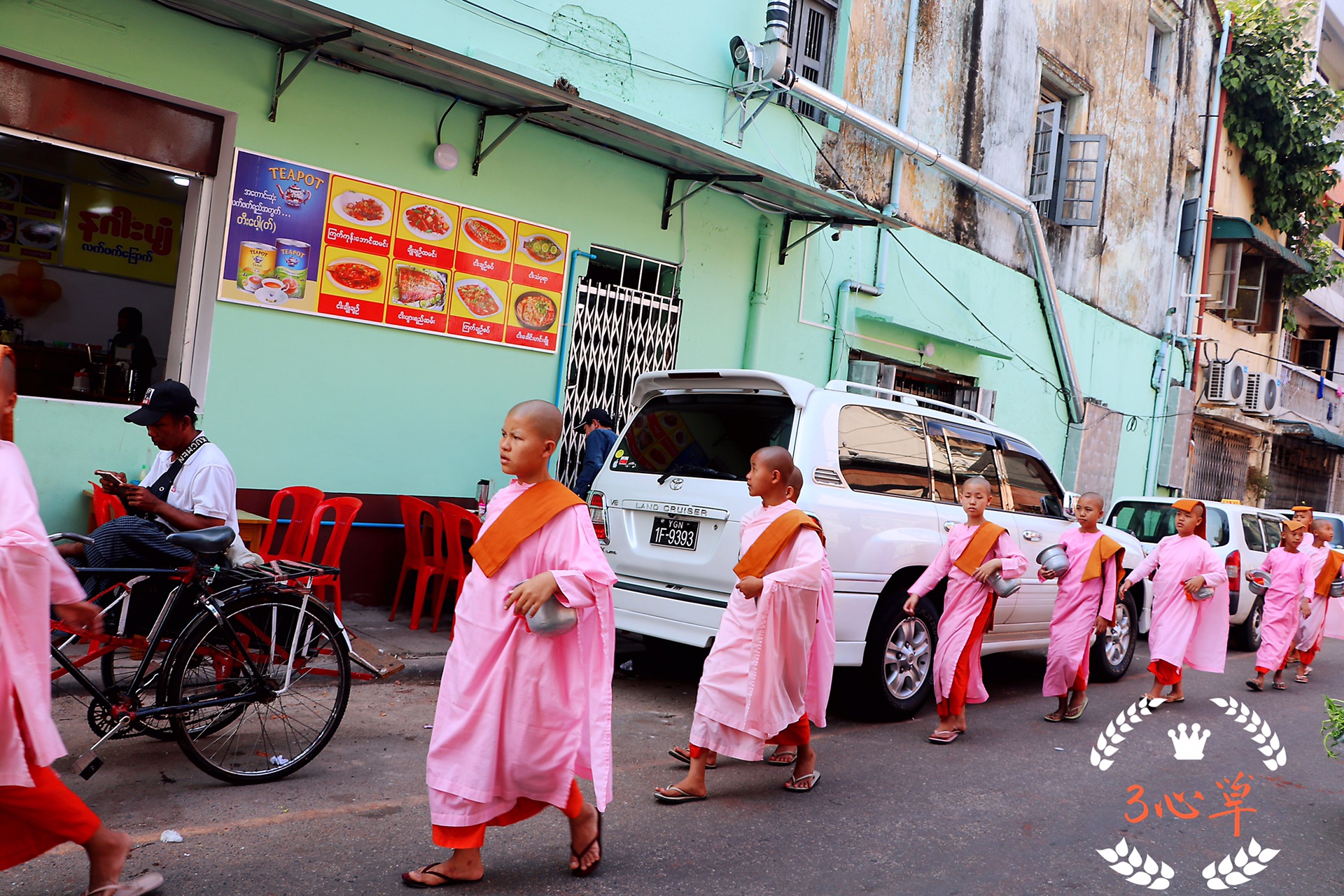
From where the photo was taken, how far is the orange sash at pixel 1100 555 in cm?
687

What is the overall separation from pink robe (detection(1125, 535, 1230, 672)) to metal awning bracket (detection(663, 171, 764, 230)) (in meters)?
4.58

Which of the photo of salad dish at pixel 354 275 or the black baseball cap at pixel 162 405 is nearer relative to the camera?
the black baseball cap at pixel 162 405

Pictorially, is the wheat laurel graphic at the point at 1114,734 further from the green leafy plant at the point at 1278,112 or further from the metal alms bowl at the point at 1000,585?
the green leafy plant at the point at 1278,112

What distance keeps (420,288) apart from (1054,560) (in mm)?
4990

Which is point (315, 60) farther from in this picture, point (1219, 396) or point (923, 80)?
point (1219, 396)

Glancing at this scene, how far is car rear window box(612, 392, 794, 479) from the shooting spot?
6164 mm

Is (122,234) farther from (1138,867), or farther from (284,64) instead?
(1138,867)

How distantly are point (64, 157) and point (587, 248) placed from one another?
4192 mm

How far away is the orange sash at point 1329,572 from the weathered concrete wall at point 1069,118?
5.75 meters

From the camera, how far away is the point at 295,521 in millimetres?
6840

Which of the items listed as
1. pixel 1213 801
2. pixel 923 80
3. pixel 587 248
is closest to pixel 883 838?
pixel 1213 801

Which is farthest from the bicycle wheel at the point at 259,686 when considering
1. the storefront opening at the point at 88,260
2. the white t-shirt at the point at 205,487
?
the storefront opening at the point at 88,260

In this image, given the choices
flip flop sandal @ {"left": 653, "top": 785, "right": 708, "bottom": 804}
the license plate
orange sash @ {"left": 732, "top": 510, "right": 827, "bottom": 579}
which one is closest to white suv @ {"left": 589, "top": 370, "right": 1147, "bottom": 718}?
the license plate

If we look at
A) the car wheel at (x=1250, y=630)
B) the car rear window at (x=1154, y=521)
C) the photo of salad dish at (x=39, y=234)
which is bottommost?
the car wheel at (x=1250, y=630)
